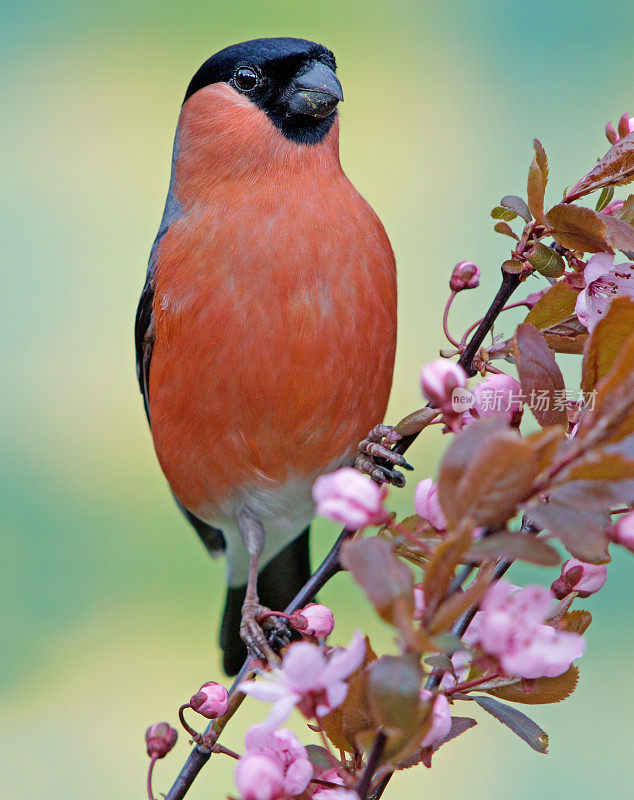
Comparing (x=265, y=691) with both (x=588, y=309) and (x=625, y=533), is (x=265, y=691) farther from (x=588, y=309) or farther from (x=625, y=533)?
(x=588, y=309)

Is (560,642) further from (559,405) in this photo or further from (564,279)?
(564,279)

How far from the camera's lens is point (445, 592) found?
1.25 ft

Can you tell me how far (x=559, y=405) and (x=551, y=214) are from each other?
6.8 inches

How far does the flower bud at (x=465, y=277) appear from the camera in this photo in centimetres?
75

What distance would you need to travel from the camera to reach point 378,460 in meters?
0.98

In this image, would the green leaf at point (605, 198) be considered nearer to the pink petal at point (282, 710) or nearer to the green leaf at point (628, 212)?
the green leaf at point (628, 212)

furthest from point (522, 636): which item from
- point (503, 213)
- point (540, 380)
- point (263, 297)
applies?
point (263, 297)

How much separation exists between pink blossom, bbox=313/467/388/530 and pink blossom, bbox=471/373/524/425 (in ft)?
0.46

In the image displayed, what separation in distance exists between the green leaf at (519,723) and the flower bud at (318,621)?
0.11 meters

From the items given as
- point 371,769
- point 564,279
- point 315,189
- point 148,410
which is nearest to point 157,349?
point 148,410

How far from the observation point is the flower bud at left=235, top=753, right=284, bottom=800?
0.42m

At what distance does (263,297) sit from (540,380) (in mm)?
637

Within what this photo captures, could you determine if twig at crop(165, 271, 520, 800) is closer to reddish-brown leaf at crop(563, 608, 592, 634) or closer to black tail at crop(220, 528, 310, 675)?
reddish-brown leaf at crop(563, 608, 592, 634)

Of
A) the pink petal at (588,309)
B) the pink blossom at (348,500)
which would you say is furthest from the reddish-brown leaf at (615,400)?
the pink petal at (588,309)
